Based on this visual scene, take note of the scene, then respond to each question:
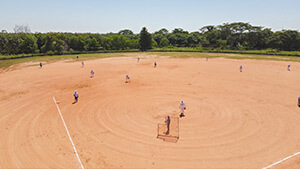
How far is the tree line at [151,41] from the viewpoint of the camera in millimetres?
70500

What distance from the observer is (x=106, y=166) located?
38.3 feet

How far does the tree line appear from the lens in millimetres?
70500

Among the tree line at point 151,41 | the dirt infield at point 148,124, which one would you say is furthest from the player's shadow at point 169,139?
the tree line at point 151,41

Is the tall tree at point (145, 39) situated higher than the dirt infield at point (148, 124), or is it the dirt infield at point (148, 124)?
the tall tree at point (145, 39)

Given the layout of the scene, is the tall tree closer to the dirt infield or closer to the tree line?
the tree line

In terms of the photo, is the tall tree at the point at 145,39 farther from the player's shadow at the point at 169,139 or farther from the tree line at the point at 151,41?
the player's shadow at the point at 169,139

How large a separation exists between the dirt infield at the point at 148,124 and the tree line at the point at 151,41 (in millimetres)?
49261

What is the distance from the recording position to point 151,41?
266ft

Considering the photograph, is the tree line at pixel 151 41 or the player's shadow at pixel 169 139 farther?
the tree line at pixel 151 41

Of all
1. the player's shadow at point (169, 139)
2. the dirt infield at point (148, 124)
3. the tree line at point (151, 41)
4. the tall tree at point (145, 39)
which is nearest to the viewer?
the dirt infield at point (148, 124)

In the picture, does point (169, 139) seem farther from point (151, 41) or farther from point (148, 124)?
point (151, 41)

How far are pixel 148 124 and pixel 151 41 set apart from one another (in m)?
68.3

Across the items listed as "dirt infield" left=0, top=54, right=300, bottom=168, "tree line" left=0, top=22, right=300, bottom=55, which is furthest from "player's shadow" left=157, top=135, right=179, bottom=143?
"tree line" left=0, top=22, right=300, bottom=55

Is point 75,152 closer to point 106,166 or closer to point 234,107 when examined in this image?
point 106,166
